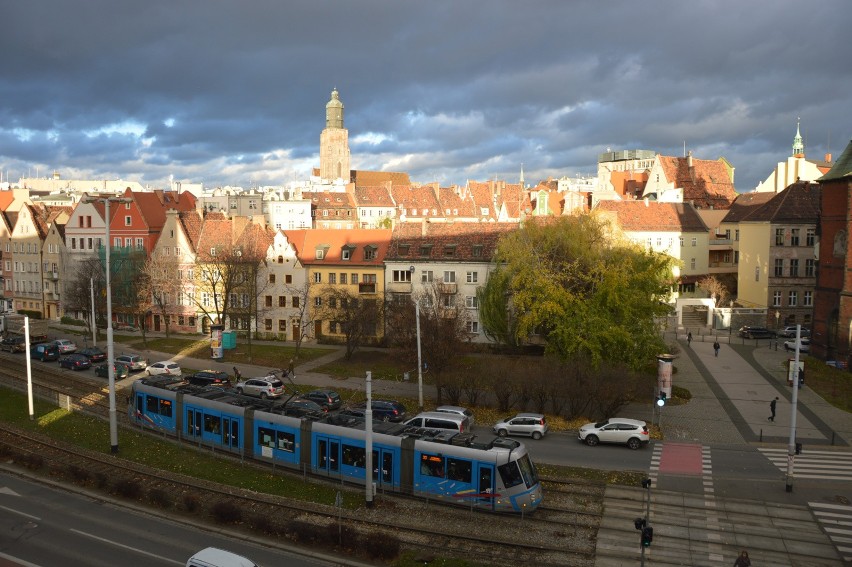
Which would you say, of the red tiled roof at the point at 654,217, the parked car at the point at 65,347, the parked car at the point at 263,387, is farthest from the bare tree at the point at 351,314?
the red tiled roof at the point at 654,217

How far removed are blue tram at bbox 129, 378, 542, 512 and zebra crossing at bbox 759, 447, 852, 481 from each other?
47.7 feet

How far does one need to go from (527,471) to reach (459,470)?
9.16ft

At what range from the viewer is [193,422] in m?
36.7

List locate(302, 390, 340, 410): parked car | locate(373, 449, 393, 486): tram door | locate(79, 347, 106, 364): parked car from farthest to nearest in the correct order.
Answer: locate(79, 347, 106, 364): parked car, locate(302, 390, 340, 410): parked car, locate(373, 449, 393, 486): tram door

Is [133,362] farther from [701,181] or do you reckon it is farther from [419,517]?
[701,181]

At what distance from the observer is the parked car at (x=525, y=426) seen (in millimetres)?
38125

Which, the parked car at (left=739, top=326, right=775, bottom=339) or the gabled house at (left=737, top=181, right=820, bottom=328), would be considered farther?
the gabled house at (left=737, top=181, right=820, bottom=328)

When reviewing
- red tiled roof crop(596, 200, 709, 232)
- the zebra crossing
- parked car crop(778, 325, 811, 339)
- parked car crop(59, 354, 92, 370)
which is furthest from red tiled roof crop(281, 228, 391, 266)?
parked car crop(778, 325, 811, 339)

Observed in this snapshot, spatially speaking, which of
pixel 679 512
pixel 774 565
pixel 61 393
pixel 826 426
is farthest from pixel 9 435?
pixel 826 426

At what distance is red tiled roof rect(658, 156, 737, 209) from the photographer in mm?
107812

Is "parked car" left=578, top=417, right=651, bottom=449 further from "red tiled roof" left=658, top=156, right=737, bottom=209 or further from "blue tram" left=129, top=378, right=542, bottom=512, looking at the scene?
"red tiled roof" left=658, top=156, right=737, bottom=209

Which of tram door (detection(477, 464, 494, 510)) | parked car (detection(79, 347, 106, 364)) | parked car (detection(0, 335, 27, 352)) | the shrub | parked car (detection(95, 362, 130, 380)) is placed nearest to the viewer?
the shrub

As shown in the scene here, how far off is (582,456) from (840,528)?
471 inches

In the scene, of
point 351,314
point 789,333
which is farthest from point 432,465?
point 789,333
